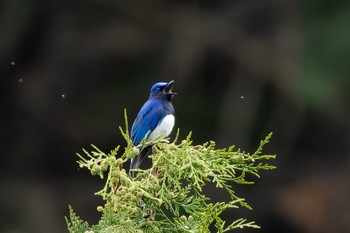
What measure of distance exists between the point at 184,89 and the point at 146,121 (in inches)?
263

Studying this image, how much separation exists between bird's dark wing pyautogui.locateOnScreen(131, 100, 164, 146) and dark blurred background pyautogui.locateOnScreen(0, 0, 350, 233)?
20.7 feet

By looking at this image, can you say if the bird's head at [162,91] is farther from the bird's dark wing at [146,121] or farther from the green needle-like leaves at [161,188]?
the green needle-like leaves at [161,188]

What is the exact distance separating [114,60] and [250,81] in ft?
5.42

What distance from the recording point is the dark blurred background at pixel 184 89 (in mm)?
11133

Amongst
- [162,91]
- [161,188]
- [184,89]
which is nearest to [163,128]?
[162,91]

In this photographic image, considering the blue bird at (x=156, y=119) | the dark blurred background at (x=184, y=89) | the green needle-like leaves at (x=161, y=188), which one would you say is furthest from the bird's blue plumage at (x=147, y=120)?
the dark blurred background at (x=184, y=89)

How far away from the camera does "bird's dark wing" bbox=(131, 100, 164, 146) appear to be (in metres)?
4.39

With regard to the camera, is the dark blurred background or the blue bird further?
the dark blurred background

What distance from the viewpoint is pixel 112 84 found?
11.7 m

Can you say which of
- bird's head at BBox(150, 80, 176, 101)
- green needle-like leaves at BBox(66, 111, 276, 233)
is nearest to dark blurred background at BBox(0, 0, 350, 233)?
bird's head at BBox(150, 80, 176, 101)

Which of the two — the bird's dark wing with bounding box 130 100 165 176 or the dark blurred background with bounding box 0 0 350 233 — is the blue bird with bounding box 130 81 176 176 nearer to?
the bird's dark wing with bounding box 130 100 165 176

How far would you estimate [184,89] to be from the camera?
1107cm

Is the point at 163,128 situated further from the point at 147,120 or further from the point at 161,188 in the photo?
the point at 161,188
